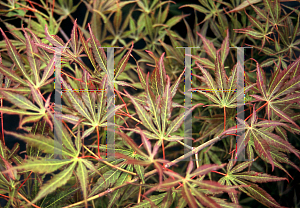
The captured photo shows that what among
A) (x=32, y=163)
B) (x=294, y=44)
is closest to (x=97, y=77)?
(x=32, y=163)

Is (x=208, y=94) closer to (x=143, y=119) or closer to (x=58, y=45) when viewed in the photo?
(x=143, y=119)

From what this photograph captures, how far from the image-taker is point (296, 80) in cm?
36

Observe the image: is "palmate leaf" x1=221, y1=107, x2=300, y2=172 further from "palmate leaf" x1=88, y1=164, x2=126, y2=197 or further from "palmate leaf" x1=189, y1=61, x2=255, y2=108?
"palmate leaf" x1=88, y1=164, x2=126, y2=197

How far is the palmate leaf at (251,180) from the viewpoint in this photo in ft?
1.20

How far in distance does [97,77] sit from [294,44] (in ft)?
1.61

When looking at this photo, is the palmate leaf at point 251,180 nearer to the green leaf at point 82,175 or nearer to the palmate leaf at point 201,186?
the palmate leaf at point 201,186

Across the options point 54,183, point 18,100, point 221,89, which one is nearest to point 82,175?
point 54,183

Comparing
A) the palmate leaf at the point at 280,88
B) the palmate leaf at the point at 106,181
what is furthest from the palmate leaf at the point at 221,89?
the palmate leaf at the point at 106,181

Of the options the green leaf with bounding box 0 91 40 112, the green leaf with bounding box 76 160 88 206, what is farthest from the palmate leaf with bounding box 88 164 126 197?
the green leaf with bounding box 0 91 40 112

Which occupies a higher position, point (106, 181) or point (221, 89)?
point (221, 89)

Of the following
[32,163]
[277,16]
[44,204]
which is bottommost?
[44,204]

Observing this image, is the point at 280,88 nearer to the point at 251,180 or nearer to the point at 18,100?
the point at 251,180

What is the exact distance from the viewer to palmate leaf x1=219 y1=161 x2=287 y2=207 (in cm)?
36

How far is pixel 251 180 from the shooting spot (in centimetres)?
38
